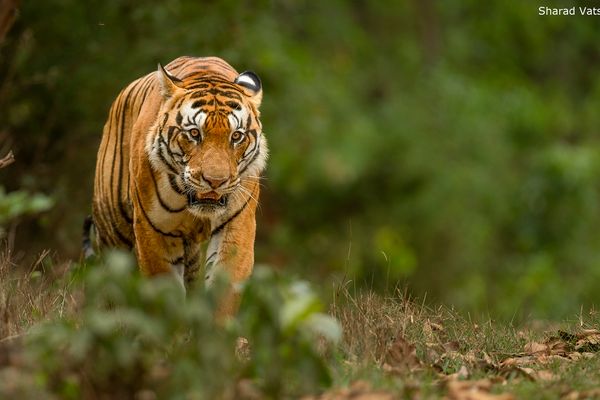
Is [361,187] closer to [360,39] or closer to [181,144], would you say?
[360,39]

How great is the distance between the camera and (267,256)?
16.7 meters

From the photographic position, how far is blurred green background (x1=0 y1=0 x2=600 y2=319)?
11.7m

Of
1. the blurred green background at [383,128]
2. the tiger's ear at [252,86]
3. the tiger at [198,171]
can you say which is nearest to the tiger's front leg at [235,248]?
the tiger at [198,171]

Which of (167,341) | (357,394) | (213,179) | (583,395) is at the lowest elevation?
(583,395)

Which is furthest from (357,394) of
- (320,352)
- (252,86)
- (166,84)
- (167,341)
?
(252,86)

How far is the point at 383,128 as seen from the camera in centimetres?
2045

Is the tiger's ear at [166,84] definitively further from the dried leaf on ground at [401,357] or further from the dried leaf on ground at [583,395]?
the dried leaf on ground at [583,395]

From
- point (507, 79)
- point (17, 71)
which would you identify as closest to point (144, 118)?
point (17, 71)

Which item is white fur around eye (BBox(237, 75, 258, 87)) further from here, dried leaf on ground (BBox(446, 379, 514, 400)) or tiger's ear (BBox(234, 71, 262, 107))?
dried leaf on ground (BBox(446, 379, 514, 400))

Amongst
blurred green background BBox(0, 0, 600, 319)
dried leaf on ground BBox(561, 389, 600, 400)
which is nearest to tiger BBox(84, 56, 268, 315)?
blurred green background BBox(0, 0, 600, 319)

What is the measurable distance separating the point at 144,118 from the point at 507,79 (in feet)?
60.2

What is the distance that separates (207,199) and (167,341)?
2.32 m

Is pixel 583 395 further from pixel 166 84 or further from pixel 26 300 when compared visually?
pixel 166 84

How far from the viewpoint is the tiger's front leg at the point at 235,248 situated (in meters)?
6.46
